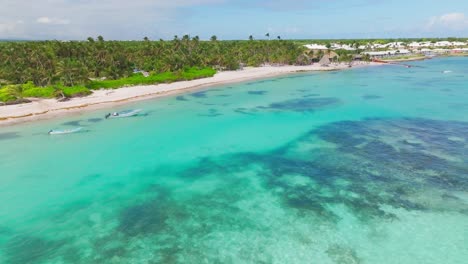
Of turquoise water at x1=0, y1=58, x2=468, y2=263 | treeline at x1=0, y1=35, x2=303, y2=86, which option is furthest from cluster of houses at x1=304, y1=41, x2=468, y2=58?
turquoise water at x1=0, y1=58, x2=468, y2=263

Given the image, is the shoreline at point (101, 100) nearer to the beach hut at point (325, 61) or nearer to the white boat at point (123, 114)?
the white boat at point (123, 114)

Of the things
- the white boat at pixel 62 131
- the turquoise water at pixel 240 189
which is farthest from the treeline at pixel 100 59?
the white boat at pixel 62 131

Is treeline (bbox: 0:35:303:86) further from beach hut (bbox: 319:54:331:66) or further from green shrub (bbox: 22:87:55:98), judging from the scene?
beach hut (bbox: 319:54:331:66)

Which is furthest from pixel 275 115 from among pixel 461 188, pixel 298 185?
pixel 461 188

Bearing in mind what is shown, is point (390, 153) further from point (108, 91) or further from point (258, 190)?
point (108, 91)

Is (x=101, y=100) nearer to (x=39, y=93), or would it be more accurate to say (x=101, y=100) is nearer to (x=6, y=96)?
(x=39, y=93)

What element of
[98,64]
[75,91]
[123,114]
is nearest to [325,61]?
[98,64]
